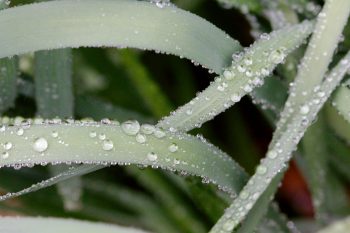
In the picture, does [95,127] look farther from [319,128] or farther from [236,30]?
[236,30]

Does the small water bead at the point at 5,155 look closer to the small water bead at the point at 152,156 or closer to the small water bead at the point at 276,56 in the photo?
the small water bead at the point at 152,156

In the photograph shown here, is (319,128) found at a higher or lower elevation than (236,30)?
lower

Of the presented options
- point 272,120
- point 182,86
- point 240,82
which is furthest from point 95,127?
point 182,86

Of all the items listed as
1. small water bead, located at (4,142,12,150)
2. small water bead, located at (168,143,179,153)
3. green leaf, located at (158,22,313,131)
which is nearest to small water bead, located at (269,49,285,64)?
green leaf, located at (158,22,313,131)

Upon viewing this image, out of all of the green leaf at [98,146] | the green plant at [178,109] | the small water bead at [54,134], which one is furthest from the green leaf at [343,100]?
the small water bead at [54,134]

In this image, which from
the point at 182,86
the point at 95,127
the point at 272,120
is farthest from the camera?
the point at 182,86

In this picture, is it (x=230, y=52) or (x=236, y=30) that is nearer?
(x=230, y=52)
